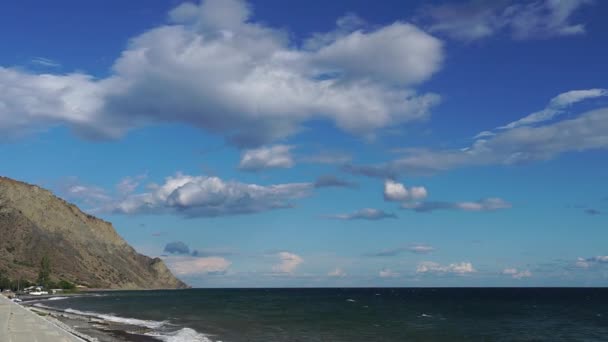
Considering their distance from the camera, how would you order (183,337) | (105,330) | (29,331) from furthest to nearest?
(105,330)
(183,337)
(29,331)

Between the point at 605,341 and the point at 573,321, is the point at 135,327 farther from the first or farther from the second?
the point at 573,321

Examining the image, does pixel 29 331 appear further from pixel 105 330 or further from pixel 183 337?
pixel 105 330

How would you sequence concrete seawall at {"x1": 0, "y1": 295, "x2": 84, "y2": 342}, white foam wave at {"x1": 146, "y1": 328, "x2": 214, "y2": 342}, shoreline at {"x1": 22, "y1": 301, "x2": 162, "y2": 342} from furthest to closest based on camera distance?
1. white foam wave at {"x1": 146, "y1": 328, "x2": 214, "y2": 342}
2. shoreline at {"x1": 22, "y1": 301, "x2": 162, "y2": 342}
3. concrete seawall at {"x1": 0, "y1": 295, "x2": 84, "y2": 342}

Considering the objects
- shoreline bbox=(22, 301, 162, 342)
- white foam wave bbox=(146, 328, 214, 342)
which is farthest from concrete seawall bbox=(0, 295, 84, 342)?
white foam wave bbox=(146, 328, 214, 342)

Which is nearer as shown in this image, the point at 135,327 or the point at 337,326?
the point at 135,327

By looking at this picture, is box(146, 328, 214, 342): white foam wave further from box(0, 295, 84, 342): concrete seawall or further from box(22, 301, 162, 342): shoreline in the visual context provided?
box(0, 295, 84, 342): concrete seawall

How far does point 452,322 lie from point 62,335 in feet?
239

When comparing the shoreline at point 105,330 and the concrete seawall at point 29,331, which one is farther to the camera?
the shoreline at point 105,330

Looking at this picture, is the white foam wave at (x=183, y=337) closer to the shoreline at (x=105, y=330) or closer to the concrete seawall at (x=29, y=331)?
the shoreline at (x=105, y=330)

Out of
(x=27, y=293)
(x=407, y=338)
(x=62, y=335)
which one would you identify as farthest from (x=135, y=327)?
(x=27, y=293)

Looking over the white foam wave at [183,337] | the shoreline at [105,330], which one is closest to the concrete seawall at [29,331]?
the shoreline at [105,330]

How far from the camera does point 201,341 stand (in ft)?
205

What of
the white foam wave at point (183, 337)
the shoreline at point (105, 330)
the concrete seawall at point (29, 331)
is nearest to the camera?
the concrete seawall at point (29, 331)

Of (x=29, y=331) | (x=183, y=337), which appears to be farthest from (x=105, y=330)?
(x=29, y=331)
